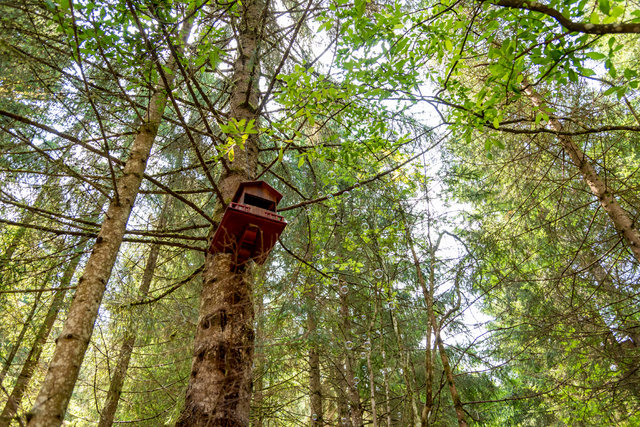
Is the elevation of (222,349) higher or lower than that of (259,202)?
lower

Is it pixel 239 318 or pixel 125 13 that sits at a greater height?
pixel 125 13

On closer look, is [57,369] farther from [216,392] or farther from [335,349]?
[335,349]

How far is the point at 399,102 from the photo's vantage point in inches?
148

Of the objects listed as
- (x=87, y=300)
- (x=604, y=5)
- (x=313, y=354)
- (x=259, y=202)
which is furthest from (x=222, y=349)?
(x=313, y=354)

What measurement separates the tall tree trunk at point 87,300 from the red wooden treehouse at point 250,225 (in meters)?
0.83

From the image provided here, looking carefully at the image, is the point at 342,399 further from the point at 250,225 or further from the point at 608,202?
the point at 608,202

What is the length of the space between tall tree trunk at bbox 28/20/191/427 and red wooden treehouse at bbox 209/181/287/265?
829 mm

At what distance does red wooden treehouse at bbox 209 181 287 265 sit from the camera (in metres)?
2.84

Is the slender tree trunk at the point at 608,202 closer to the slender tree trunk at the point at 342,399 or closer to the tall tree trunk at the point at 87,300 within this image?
the slender tree trunk at the point at 342,399

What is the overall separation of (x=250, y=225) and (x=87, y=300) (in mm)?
1298

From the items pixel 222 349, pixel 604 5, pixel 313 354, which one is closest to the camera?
pixel 604 5

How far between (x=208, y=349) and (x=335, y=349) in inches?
138

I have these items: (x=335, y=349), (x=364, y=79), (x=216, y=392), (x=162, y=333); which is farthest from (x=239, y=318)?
(x=162, y=333)

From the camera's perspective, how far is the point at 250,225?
2.85 meters
